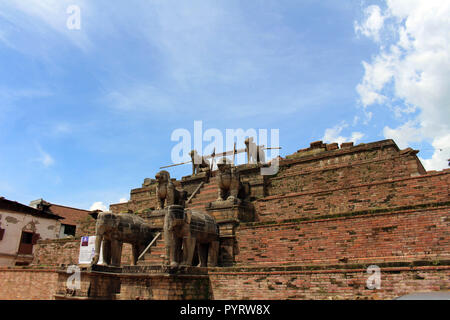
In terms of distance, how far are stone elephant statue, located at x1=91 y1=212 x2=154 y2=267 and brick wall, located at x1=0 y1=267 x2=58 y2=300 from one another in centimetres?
474

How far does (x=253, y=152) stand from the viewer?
22.0m

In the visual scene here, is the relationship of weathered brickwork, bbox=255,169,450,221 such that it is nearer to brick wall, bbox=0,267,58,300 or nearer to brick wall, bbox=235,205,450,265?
brick wall, bbox=235,205,450,265

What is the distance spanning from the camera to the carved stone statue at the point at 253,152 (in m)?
21.2

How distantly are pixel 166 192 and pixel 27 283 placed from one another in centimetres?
776

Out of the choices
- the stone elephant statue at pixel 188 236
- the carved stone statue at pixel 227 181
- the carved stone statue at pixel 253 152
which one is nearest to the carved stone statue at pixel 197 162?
the carved stone statue at pixel 253 152

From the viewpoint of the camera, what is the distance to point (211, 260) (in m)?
12.4

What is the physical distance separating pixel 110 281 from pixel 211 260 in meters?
3.40

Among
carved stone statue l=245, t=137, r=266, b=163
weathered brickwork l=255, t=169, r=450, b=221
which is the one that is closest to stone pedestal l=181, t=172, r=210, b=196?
carved stone statue l=245, t=137, r=266, b=163

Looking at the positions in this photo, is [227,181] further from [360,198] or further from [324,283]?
[324,283]

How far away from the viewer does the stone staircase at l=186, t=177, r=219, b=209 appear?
56.3 ft

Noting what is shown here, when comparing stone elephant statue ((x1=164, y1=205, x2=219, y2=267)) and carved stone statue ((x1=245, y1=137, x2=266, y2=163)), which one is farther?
carved stone statue ((x1=245, y1=137, x2=266, y2=163))

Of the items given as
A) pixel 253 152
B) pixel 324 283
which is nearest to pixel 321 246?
pixel 324 283

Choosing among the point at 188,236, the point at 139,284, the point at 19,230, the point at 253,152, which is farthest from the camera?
the point at 19,230
